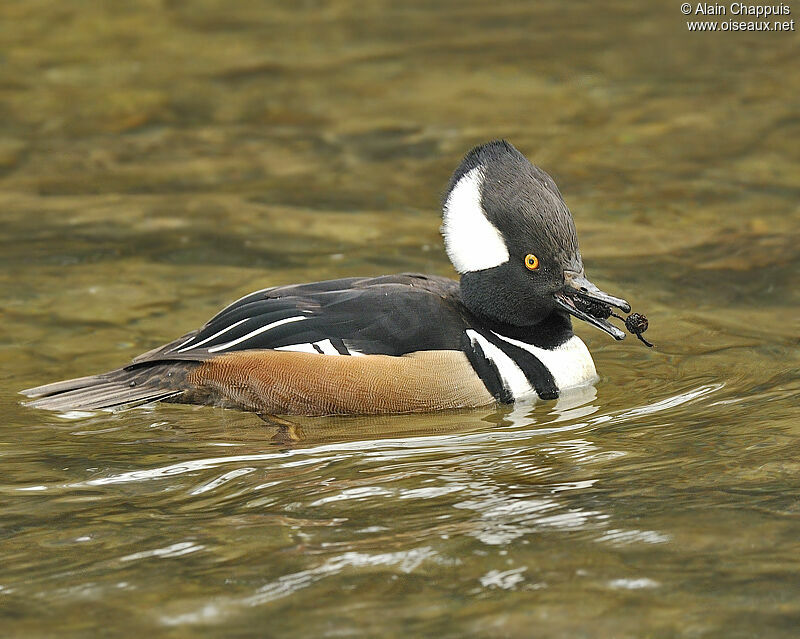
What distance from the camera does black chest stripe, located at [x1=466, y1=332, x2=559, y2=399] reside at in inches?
268

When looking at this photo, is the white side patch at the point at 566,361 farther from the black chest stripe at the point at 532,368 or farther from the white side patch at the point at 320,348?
→ the white side patch at the point at 320,348

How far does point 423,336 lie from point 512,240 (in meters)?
0.70

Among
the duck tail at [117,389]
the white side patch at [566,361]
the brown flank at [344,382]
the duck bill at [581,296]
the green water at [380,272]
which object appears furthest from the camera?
the white side patch at [566,361]

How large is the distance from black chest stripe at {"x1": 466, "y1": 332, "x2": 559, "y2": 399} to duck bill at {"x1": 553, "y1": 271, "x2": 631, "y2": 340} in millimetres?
324

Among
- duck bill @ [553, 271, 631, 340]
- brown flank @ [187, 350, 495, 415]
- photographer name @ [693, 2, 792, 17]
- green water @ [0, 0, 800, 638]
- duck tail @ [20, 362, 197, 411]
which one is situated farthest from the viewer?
photographer name @ [693, 2, 792, 17]

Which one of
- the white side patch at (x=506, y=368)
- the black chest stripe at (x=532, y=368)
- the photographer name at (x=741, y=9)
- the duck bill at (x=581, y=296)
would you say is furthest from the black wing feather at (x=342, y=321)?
the photographer name at (x=741, y=9)

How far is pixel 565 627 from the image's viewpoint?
13.7 ft

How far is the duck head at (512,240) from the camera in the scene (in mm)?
6656

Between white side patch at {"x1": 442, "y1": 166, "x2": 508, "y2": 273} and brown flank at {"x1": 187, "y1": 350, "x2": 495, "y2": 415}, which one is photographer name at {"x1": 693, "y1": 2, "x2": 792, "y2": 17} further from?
brown flank at {"x1": 187, "y1": 350, "x2": 495, "y2": 415}

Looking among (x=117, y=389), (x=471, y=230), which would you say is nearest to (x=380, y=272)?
(x=471, y=230)

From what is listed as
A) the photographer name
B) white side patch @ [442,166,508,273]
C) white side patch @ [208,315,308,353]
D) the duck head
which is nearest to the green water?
white side patch @ [208,315,308,353]

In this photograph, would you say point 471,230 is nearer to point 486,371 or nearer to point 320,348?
point 486,371

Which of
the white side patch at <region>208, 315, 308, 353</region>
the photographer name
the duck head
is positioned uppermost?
the photographer name

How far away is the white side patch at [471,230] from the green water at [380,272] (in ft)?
2.73
